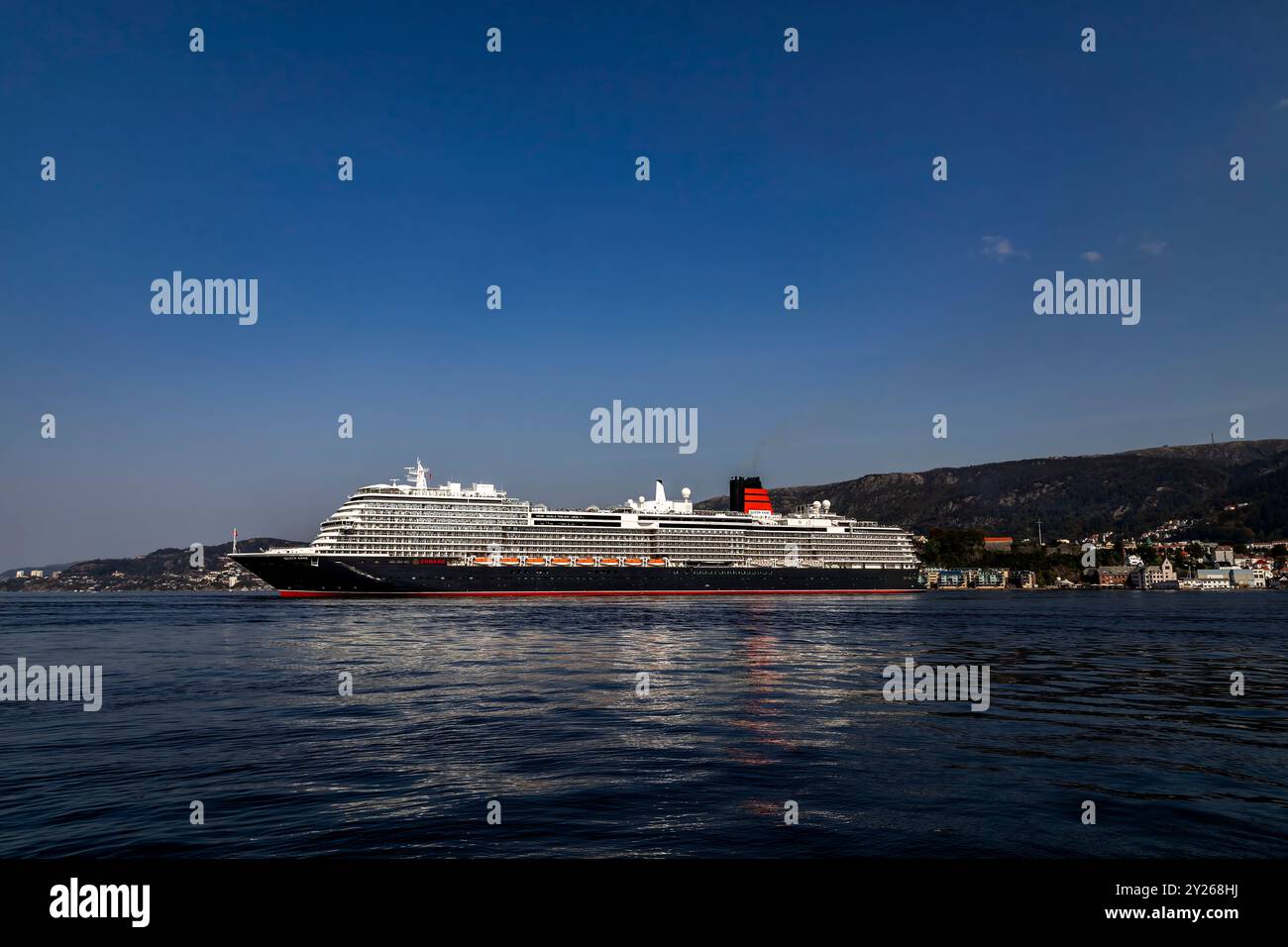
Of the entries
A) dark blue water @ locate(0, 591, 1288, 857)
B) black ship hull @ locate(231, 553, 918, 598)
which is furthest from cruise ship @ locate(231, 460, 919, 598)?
dark blue water @ locate(0, 591, 1288, 857)

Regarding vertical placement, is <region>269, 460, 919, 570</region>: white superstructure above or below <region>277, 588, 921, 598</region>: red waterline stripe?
above

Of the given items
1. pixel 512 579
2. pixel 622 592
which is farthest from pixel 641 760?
pixel 622 592

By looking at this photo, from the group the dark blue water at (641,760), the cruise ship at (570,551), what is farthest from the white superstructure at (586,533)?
the dark blue water at (641,760)

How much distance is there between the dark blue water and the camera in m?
10.4

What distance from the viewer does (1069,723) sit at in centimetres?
1880

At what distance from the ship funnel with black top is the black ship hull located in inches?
649

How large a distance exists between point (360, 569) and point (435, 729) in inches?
3155

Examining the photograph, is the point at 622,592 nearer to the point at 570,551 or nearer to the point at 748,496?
the point at 570,551

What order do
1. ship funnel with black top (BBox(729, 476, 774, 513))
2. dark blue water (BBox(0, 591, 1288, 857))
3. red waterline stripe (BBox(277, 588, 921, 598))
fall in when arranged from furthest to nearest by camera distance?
1. ship funnel with black top (BBox(729, 476, 774, 513))
2. red waterline stripe (BBox(277, 588, 921, 598))
3. dark blue water (BBox(0, 591, 1288, 857))

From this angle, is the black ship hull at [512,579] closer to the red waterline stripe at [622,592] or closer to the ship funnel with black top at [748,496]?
the red waterline stripe at [622,592]

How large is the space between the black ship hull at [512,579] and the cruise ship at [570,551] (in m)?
0.14

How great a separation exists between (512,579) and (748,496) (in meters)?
49.2

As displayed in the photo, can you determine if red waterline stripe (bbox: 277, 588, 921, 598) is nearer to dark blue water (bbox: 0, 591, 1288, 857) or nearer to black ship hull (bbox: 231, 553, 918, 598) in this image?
black ship hull (bbox: 231, 553, 918, 598)
